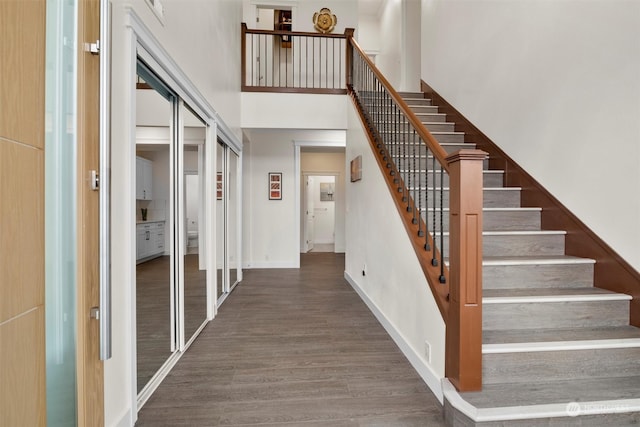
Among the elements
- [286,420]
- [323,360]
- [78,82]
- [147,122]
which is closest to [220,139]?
[147,122]

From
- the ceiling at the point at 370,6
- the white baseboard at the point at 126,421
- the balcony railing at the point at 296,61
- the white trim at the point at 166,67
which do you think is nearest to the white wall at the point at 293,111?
the balcony railing at the point at 296,61

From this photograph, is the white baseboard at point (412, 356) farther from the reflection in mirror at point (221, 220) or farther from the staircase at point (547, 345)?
the reflection in mirror at point (221, 220)

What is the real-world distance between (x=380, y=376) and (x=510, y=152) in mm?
2482

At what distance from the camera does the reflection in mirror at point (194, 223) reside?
8.46 ft

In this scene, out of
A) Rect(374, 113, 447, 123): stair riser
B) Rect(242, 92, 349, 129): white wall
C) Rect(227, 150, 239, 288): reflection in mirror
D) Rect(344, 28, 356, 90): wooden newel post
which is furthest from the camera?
Rect(344, 28, 356, 90): wooden newel post

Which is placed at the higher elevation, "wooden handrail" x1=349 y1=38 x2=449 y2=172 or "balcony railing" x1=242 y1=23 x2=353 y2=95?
"balcony railing" x1=242 y1=23 x2=353 y2=95

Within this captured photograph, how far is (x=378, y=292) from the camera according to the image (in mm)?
3271

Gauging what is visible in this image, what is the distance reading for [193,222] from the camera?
2.75 metres

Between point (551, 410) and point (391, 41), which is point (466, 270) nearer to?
point (551, 410)

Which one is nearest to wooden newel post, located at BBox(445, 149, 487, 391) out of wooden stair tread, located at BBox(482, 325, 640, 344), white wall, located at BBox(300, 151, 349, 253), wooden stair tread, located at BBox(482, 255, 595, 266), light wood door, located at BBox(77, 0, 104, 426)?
wooden stair tread, located at BBox(482, 325, 640, 344)

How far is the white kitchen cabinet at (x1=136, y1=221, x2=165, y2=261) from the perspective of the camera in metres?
1.94

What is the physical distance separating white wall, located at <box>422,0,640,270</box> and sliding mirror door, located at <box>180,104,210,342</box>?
3.04m

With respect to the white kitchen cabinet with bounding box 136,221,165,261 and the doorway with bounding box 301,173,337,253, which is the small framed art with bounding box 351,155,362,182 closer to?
the white kitchen cabinet with bounding box 136,221,165,261

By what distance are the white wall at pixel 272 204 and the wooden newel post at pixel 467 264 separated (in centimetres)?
460
